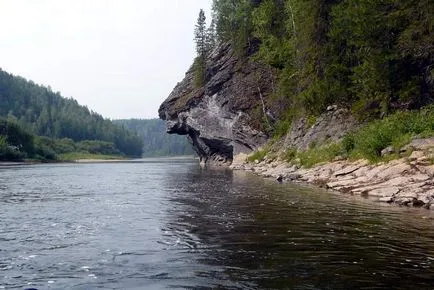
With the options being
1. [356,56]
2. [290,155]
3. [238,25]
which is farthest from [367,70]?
[238,25]

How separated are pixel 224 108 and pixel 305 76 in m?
30.3

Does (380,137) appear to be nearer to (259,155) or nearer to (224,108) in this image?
(259,155)

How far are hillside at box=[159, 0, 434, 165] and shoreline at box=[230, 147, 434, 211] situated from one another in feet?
7.44

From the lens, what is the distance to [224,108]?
275 feet

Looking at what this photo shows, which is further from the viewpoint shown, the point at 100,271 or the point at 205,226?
the point at 205,226

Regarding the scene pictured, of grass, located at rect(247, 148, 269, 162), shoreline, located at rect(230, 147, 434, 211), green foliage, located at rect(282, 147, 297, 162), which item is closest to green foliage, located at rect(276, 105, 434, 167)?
shoreline, located at rect(230, 147, 434, 211)

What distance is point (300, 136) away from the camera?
5409 centimetres

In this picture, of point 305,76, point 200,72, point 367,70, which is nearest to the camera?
point 367,70

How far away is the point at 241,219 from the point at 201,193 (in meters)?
11.9

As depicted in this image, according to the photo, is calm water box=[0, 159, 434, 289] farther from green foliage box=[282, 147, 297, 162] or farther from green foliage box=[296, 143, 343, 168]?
green foliage box=[282, 147, 297, 162]

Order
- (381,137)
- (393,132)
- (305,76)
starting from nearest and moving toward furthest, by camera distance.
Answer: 1. (381,137)
2. (393,132)
3. (305,76)

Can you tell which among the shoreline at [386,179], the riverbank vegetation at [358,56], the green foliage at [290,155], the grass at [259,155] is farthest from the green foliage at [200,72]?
the shoreline at [386,179]

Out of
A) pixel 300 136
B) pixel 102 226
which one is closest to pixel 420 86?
pixel 300 136

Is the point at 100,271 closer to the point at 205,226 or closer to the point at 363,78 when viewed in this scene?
the point at 205,226
